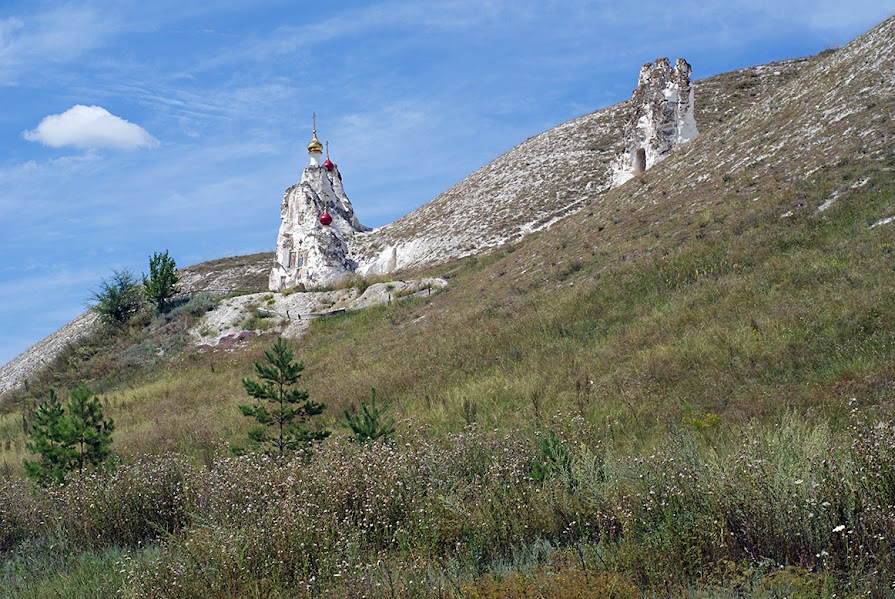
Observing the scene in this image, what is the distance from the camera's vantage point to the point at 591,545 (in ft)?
19.1

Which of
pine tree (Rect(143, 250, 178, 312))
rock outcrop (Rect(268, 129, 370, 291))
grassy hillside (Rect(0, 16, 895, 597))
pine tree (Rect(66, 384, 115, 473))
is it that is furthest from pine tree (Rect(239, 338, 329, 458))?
rock outcrop (Rect(268, 129, 370, 291))

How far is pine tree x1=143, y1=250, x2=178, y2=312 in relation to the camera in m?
36.7

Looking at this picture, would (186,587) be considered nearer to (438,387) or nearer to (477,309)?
(438,387)

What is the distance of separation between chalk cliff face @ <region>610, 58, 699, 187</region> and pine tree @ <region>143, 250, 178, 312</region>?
87.6 feet

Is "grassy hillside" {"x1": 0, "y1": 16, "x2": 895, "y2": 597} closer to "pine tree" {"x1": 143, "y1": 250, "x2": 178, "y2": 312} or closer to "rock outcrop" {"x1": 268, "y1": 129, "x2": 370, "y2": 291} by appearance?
"pine tree" {"x1": 143, "y1": 250, "x2": 178, "y2": 312}

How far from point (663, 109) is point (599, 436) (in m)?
32.0

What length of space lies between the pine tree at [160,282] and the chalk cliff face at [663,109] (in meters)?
26.7

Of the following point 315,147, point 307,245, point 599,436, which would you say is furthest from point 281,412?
point 315,147

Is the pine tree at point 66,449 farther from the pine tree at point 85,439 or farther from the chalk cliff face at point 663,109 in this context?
the chalk cliff face at point 663,109

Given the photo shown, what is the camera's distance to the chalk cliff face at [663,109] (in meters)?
37.8

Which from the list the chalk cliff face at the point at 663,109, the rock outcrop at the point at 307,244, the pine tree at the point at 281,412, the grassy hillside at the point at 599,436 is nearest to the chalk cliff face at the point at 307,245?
the rock outcrop at the point at 307,244

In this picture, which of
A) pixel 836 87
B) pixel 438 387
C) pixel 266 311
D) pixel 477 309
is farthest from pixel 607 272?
→ pixel 266 311

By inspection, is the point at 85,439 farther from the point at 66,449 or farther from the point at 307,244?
the point at 307,244

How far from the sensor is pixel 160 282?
36719 mm
